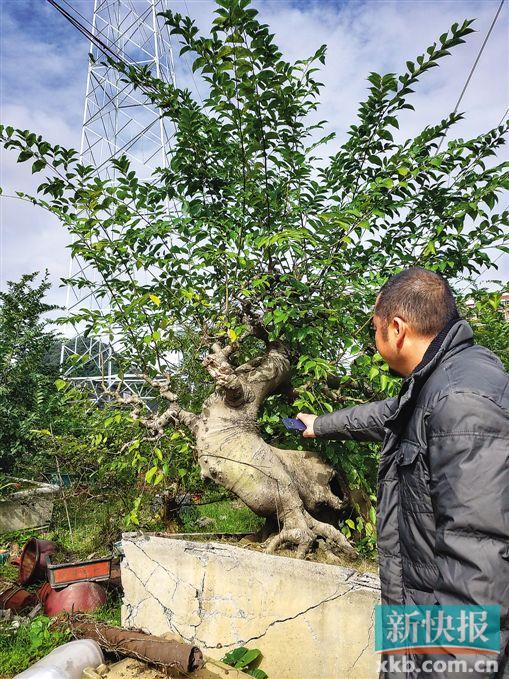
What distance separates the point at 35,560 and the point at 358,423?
3570 millimetres

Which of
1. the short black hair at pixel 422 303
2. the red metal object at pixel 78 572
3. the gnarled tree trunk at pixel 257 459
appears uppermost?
the short black hair at pixel 422 303

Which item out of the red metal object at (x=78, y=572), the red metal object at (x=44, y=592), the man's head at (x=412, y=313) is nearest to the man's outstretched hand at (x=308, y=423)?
the man's head at (x=412, y=313)

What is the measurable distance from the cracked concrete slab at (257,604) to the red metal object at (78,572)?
1.90 feet

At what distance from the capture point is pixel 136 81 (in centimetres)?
339

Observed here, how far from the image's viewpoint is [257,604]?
282 centimetres

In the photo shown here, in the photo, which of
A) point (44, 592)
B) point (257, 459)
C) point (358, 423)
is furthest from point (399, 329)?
point (44, 592)

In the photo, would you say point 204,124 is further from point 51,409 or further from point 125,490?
point 51,409

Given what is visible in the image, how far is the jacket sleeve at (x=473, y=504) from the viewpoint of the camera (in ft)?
3.76

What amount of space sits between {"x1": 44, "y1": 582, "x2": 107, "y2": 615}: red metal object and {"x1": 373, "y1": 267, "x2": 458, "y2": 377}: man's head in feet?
11.4

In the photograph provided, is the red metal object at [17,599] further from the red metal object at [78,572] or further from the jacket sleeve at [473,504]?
the jacket sleeve at [473,504]

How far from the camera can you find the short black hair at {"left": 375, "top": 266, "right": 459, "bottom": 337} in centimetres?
153

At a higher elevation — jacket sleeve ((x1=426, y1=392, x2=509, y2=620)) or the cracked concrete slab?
jacket sleeve ((x1=426, y1=392, x2=509, y2=620))

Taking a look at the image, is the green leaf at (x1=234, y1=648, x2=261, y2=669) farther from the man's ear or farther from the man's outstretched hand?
the man's ear

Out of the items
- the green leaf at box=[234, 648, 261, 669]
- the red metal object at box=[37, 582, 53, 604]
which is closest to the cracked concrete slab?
the green leaf at box=[234, 648, 261, 669]
